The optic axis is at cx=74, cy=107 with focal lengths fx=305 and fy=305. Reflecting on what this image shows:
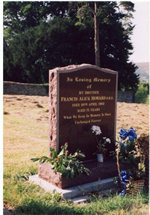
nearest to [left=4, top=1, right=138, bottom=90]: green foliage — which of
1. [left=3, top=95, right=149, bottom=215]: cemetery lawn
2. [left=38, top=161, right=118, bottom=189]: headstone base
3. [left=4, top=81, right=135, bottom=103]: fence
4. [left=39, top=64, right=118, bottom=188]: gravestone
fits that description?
[left=4, top=81, right=135, bottom=103]: fence

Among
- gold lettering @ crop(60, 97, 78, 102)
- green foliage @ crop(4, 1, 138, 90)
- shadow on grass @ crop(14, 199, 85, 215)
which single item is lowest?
shadow on grass @ crop(14, 199, 85, 215)

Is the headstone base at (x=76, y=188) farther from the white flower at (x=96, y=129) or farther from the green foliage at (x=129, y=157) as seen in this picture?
the white flower at (x=96, y=129)

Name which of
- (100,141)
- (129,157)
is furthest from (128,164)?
(100,141)

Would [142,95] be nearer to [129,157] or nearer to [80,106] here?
[129,157]

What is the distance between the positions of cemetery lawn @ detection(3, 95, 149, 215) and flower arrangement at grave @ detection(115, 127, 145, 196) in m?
0.26

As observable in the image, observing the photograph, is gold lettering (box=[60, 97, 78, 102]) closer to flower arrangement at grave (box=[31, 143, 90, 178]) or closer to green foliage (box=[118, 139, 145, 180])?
flower arrangement at grave (box=[31, 143, 90, 178])

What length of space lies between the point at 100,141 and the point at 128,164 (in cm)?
66

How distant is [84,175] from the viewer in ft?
16.5

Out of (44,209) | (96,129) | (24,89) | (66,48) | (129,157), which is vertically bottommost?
(44,209)

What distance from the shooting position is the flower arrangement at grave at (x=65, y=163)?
4766 millimetres

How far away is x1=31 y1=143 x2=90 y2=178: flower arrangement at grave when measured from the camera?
4.77m

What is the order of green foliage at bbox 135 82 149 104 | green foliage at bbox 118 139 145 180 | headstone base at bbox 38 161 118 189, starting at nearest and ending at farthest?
headstone base at bbox 38 161 118 189
green foliage at bbox 118 139 145 180
green foliage at bbox 135 82 149 104

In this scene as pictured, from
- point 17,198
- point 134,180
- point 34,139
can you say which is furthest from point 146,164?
point 34,139

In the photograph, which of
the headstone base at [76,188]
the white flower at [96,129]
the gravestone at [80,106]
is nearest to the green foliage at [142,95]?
the gravestone at [80,106]
